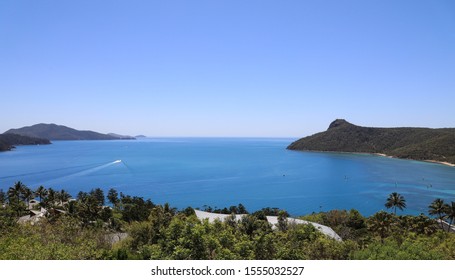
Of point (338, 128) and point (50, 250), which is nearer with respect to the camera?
point (50, 250)

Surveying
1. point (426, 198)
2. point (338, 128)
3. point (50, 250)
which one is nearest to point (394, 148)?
point (338, 128)

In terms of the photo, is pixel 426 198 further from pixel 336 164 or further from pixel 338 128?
pixel 338 128

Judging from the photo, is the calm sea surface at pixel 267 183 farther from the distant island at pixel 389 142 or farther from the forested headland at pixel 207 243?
the forested headland at pixel 207 243

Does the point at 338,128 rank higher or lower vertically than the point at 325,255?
higher

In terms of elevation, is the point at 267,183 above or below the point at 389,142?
below

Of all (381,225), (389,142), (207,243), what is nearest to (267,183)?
(381,225)

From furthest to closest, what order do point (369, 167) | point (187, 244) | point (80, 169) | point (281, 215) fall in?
1. point (369, 167)
2. point (80, 169)
3. point (281, 215)
4. point (187, 244)

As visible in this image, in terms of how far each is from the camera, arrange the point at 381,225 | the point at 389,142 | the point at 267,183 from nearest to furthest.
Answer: the point at 381,225
the point at 267,183
the point at 389,142

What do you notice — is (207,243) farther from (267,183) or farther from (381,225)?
(267,183)
